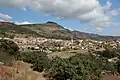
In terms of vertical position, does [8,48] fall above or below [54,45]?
above

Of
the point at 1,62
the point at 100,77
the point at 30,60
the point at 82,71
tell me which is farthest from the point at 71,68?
the point at 30,60

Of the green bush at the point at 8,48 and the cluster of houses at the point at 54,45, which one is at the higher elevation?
the green bush at the point at 8,48

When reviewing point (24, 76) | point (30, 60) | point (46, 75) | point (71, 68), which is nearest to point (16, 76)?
point (24, 76)

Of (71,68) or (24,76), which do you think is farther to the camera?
(24,76)

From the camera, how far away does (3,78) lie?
66.9 ft

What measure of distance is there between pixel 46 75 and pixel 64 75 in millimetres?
3147

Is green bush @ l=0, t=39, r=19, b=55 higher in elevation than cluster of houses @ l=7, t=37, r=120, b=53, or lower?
higher

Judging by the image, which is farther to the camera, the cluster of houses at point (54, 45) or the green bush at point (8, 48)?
the cluster of houses at point (54, 45)

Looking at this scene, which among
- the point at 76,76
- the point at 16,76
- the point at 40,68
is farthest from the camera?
the point at 40,68

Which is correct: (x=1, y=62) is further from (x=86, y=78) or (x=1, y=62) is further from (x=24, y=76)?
(x=86, y=78)

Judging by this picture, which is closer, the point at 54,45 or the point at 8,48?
the point at 8,48

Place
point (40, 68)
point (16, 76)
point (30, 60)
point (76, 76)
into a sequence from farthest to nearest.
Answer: point (30, 60)
point (40, 68)
point (16, 76)
point (76, 76)

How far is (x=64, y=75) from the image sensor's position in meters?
21.2

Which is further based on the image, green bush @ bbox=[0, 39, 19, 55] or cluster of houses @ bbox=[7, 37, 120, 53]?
cluster of houses @ bbox=[7, 37, 120, 53]
